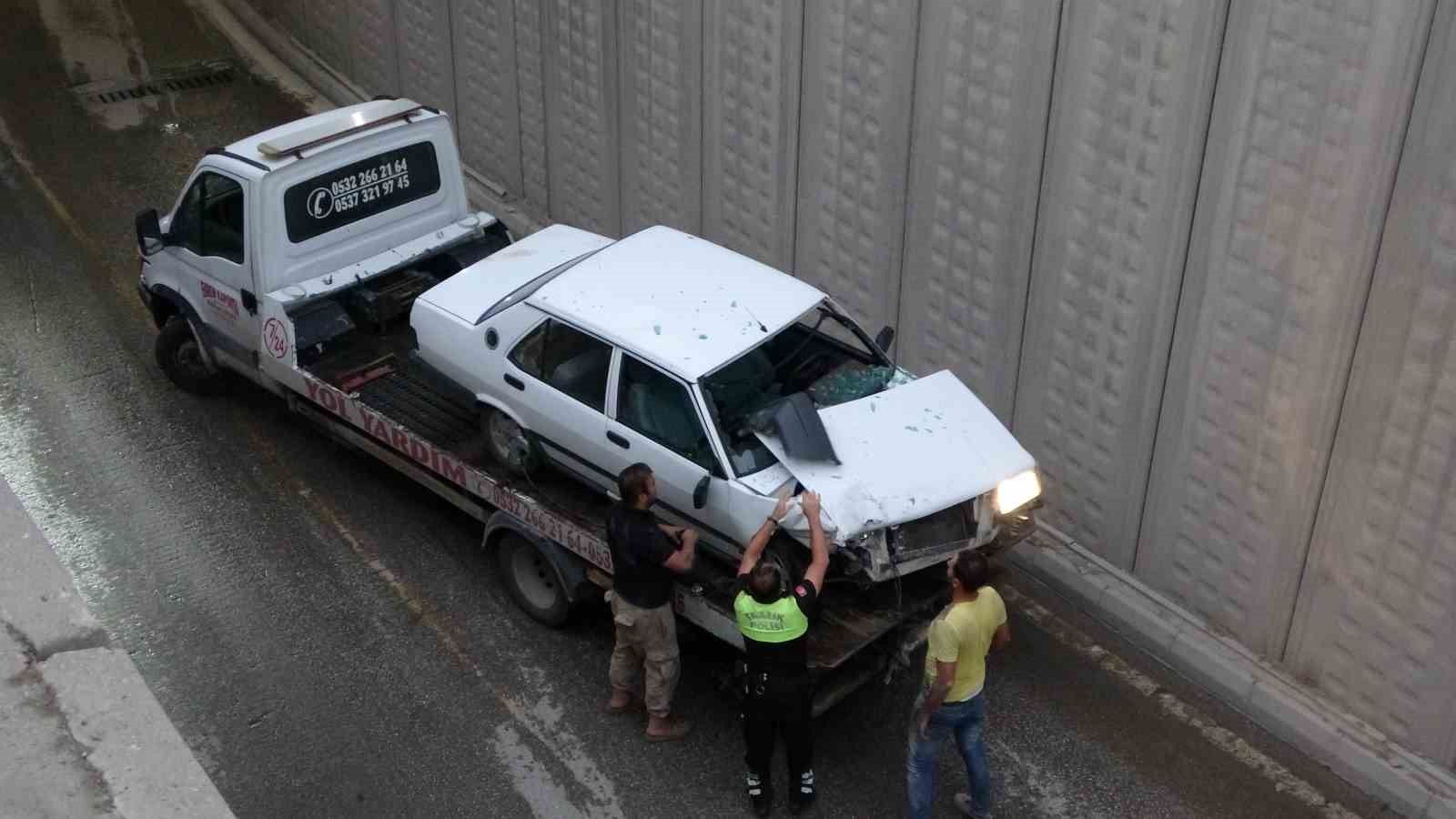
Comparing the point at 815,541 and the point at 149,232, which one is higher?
the point at 149,232

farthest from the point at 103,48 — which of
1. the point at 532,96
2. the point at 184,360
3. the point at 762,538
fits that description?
the point at 762,538

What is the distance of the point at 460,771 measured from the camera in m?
7.86

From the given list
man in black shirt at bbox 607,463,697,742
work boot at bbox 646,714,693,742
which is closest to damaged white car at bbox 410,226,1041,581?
man in black shirt at bbox 607,463,697,742

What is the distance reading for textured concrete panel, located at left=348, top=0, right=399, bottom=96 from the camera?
15.0 meters

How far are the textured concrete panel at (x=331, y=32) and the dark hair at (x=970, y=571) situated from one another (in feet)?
37.0

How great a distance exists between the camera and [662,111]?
12055 mm

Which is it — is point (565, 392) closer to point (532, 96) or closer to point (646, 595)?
point (646, 595)

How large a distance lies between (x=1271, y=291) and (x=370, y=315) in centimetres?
571

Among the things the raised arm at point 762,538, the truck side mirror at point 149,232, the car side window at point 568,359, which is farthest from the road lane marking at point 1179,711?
the truck side mirror at point 149,232

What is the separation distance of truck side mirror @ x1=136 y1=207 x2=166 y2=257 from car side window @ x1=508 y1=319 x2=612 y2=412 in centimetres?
342

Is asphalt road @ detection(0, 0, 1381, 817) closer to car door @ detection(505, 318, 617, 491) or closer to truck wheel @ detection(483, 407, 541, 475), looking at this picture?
truck wheel @ detection(483, 407, 541, 475)

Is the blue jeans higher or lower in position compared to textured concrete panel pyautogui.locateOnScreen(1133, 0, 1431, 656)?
lower

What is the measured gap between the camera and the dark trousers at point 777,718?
7164mm

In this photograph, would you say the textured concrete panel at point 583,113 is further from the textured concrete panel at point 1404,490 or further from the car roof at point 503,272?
the textured concrete panel at point 1404,490
